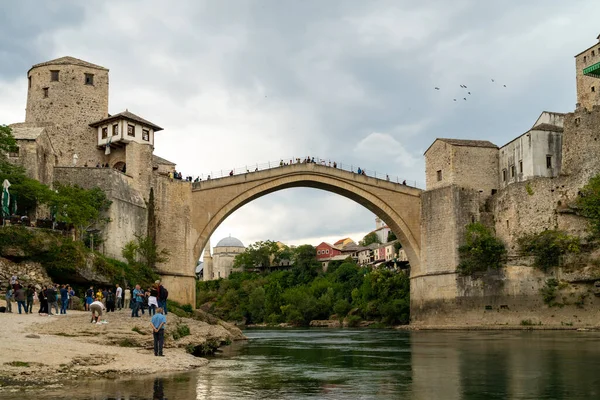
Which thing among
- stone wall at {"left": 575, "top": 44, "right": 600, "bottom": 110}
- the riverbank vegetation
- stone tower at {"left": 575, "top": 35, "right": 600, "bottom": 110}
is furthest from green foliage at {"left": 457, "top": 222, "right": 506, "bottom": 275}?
stone wall at {"left": 575, "top": 44, "right": 600, "bottom": 110}

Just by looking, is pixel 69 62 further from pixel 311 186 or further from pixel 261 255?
pixel 261 255

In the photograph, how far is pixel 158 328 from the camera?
50.7 feet

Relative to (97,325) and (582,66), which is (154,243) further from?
(582,66)

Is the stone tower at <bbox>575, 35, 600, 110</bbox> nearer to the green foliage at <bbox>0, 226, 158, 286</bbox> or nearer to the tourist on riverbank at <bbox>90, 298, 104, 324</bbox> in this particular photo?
the green foliage at <bbox>0, 226, 158, 286</bbox>

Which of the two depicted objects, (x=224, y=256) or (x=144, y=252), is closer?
(x=144, y=252)

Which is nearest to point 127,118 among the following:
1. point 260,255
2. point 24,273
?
point 24,273

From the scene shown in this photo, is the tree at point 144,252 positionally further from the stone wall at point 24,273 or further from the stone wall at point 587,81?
the stone wall at point 587,81

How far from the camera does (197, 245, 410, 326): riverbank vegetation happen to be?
5381 centimetres

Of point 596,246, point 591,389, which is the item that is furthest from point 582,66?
point 591,389

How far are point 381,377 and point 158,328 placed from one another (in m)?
5.14

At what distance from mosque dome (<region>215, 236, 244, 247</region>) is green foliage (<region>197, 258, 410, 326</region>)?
20602 millimetres

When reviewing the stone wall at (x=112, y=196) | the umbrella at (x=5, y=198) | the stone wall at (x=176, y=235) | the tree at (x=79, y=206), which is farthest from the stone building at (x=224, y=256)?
the umbrella at (x=5, y=198)

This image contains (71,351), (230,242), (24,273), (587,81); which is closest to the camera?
(71,351)

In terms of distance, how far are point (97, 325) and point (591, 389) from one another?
37.9 ft
